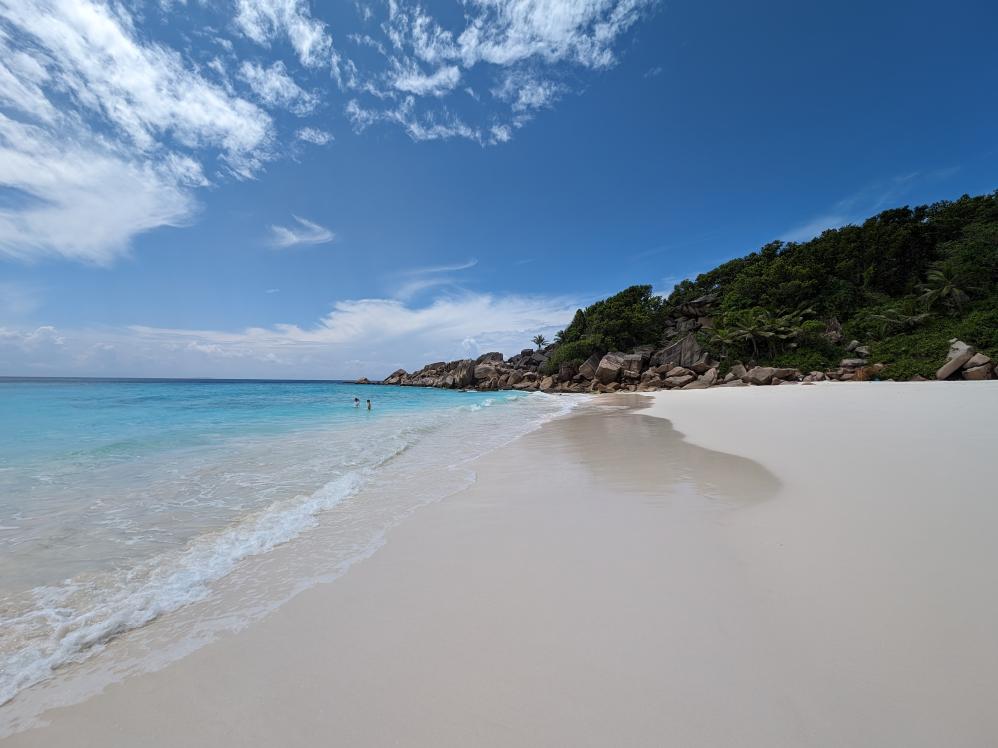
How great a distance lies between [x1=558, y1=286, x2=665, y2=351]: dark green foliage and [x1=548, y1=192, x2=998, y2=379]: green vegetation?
607 centimetres

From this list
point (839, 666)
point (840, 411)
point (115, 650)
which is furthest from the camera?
point (840, 411)

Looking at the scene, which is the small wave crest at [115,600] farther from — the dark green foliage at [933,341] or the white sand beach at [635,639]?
the dark green foliage at [933,341]

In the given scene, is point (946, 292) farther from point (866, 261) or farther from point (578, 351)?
point (578, 351)

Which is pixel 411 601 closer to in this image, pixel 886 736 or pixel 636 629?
pixel 636 629

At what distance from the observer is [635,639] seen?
2.05 metres

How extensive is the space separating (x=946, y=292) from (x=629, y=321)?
73.7 feet

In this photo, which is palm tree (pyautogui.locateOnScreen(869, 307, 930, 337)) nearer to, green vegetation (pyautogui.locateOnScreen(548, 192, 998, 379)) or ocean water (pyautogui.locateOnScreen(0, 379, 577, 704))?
green vegetation (pyautogui.locateOnScreen(548, 192, 998, 379))

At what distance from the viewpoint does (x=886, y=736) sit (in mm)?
1416

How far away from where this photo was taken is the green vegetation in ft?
72.2

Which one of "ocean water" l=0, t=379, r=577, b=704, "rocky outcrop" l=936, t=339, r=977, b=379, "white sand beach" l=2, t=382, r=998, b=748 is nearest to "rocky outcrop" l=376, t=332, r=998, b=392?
"rocky outcrop" l=936, t=339, r=977, b=379

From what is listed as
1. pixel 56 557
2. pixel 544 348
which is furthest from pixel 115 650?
pixel 544 348

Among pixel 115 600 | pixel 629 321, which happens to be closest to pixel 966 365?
pixel 629 321

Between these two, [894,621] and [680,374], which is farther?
[680,374]

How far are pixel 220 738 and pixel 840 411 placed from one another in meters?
12.7
